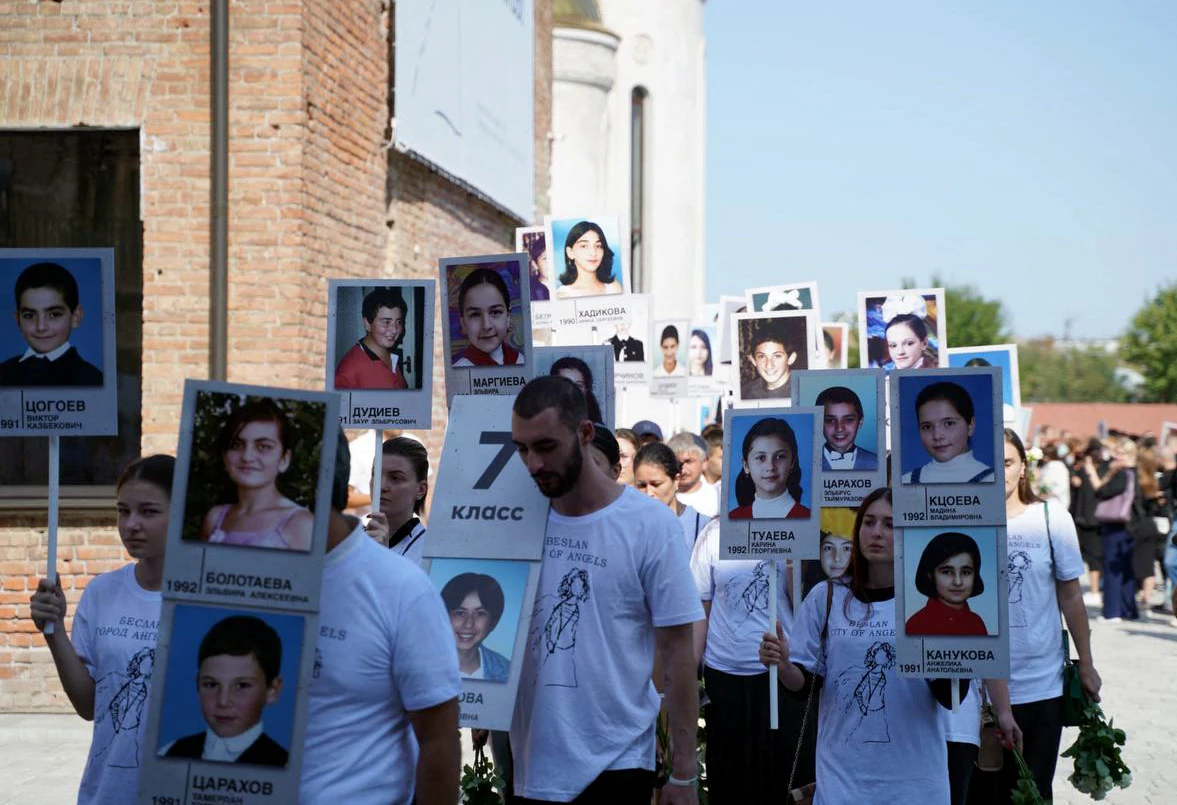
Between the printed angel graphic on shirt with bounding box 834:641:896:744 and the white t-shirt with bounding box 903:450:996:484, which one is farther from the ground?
the white t-shirt with bounding box 903:450:996:484

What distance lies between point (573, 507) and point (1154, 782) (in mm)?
6869

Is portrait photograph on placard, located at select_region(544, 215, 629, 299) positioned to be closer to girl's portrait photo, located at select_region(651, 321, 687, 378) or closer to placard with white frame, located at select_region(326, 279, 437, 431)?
girl's portrait photo, located at select_region(651, 321, 687, 378)

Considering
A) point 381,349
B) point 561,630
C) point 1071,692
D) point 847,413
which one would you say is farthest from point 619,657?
point 847,413

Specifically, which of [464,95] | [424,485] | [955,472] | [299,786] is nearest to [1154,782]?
[955,472]

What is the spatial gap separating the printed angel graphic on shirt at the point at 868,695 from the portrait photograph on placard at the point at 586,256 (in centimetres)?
630

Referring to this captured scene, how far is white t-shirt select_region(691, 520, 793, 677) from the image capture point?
7.94 m

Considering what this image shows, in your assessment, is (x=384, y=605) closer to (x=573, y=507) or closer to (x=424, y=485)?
(x=573, y=507)

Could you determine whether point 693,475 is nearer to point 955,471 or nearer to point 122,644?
point 955,471

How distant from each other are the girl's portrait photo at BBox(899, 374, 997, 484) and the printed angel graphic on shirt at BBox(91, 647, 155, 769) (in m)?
2.94

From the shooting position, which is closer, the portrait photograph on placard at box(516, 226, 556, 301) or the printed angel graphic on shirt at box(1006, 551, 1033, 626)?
the printed angel graphic on shirt at box(1006, 551, 1033, 626)

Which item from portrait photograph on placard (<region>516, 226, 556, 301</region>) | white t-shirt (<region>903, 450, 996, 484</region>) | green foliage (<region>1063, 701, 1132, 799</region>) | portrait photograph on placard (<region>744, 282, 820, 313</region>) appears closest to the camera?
white t-shirt (<region>903, 450, 996, 484</region>)

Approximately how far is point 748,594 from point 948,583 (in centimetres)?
202

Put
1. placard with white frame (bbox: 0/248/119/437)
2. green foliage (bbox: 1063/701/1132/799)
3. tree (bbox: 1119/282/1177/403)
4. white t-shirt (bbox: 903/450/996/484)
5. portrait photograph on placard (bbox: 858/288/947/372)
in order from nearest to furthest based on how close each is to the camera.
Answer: placard with white frame (bbox: 0/248/119/437), white t-shirt (bbox: 903/450/996/484), green foliage (bbox: 1063/701/1132/799), portrait photograph on placard (bbox: 858/288/947/372), tree (bbox: 1119/282/1177/403)

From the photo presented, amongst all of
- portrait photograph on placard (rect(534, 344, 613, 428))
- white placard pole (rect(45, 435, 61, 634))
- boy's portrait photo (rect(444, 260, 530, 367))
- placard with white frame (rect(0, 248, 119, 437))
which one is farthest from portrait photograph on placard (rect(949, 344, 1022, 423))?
white placard pole (rect(45, 435, 61, 634))
